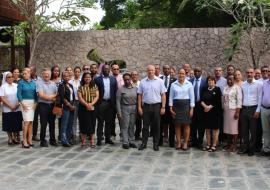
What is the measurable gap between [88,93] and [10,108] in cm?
175

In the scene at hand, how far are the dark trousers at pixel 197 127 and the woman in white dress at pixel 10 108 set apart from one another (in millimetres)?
3708

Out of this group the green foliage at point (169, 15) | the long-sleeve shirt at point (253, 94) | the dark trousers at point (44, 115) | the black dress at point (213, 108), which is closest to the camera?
the long-sleeve shirt at point (253, 94)

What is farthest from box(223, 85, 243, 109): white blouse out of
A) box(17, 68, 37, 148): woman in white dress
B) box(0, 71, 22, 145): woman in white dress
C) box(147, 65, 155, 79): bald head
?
box(0, 71, 22, 145): woman in white dress

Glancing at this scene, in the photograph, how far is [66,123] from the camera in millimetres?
9258

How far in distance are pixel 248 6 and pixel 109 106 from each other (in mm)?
5889

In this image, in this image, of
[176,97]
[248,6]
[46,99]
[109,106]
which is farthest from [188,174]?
[248,6]

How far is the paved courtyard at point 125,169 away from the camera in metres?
6.41

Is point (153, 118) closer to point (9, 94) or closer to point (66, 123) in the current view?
point (66, 123)

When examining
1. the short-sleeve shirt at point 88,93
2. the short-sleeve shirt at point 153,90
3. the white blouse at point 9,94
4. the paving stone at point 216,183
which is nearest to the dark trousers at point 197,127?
the short-sleeve shirt at point 153,90

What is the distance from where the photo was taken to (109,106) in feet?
31.1

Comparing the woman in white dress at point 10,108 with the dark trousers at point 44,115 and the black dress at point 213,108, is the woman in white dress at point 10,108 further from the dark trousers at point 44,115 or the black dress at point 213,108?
the black dress at point 213,108

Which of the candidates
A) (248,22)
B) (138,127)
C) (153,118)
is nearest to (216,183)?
(153,118)

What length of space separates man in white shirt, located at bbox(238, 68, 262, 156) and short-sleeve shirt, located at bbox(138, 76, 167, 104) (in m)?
1.63

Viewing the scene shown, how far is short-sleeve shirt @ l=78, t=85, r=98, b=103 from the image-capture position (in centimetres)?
912
